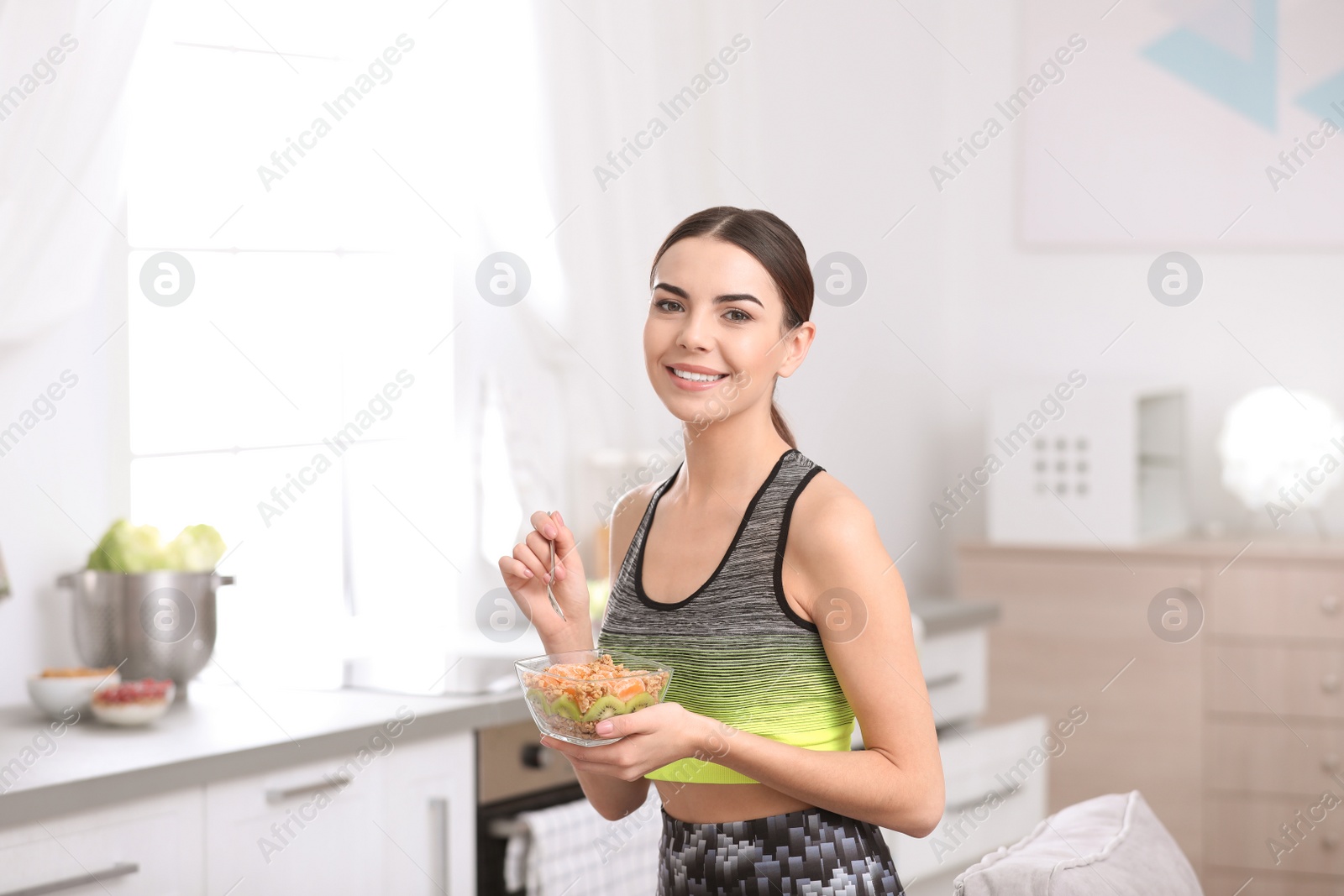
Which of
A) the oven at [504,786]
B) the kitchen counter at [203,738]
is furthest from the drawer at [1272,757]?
the kitchen counter at [203,738]

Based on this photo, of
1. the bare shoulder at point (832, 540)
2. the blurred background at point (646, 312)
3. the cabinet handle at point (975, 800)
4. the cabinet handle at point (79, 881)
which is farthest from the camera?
the cabinet handle at point (975, 800)

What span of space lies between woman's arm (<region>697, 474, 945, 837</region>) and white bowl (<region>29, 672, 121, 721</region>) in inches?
47.4

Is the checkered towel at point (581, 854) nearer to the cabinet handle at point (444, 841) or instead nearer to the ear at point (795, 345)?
the cabinet handle at point (444, 841)

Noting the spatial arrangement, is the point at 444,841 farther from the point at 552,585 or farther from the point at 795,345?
the point at 795,345

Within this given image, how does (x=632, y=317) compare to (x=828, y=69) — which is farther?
(x=828, y=69)

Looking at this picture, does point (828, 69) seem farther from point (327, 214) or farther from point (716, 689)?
point (716, 689)

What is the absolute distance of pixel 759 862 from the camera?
45.6 inches

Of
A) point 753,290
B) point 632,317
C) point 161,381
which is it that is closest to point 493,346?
point 632,317

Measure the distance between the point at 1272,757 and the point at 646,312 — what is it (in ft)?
6.38

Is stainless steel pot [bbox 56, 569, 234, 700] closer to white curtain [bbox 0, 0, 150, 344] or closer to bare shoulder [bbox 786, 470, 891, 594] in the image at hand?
white curtain [bbox 0, 0, 150, 344]

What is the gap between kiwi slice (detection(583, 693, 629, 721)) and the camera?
1.03m

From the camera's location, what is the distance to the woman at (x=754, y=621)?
3.63 ft

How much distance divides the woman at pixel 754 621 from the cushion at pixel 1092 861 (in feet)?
0.62

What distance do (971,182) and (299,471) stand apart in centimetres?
243
